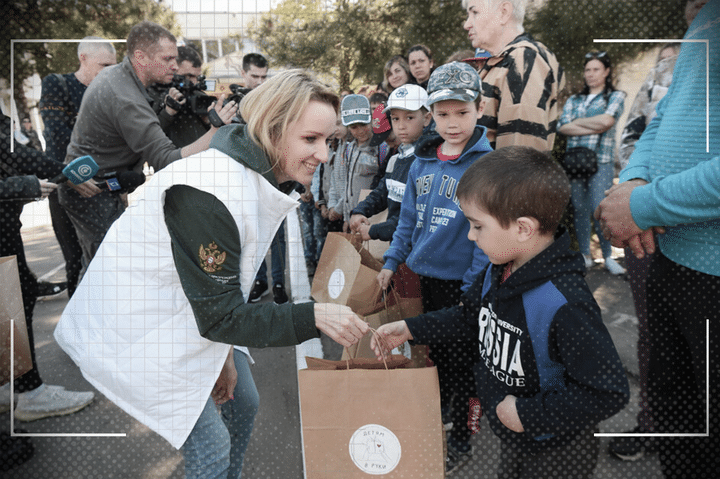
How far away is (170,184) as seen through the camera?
1.13 m

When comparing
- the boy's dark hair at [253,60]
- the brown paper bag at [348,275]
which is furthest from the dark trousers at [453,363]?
the boy's dark hair at [253,60]

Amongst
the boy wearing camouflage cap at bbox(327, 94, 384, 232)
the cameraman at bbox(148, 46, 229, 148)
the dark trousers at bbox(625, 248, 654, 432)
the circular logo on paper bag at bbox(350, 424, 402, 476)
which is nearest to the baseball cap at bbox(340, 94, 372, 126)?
the boy wearing camouflage cap at bbox(327, 94, 384, 232)

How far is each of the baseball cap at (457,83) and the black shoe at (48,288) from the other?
6.59 ft

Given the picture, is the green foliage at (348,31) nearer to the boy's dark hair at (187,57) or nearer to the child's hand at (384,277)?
the boy's dark hair at (187,57)

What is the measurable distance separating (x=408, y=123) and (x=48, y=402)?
7.25 feet

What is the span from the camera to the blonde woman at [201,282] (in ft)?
3.77

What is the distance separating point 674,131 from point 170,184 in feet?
4.50

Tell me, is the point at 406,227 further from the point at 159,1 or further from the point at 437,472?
the point at 159,1

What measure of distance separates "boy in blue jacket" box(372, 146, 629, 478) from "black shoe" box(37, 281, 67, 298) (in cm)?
184

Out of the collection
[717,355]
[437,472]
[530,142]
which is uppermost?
[530,142]

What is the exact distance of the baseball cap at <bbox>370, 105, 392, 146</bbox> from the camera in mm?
2848

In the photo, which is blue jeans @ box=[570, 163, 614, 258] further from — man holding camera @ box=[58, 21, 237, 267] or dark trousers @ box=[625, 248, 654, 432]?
man holding camera @ box=[58, 21, 237, 267]

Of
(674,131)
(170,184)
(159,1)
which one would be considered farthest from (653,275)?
(159,1)

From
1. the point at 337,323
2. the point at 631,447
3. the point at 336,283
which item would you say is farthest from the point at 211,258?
the point at 631,447
